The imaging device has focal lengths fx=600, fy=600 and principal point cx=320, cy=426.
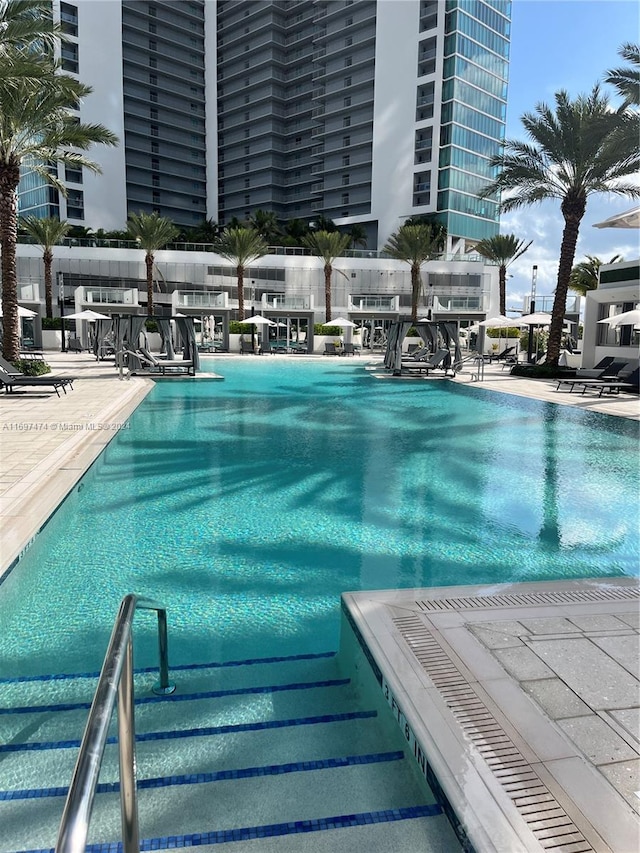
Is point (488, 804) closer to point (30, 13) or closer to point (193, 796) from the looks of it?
point (193, 796)

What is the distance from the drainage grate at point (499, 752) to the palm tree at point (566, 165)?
21165 millimetres

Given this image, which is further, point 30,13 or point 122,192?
point 122,192

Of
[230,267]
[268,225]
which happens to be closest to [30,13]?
[230,267]

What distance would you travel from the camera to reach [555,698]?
284cm

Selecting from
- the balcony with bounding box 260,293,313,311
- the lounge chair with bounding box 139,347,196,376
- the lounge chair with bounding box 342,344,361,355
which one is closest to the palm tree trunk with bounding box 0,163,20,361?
the lounge chair with bounding box 139,347,196,376

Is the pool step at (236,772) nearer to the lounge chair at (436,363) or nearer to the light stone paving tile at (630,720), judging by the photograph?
the light stone paving tile at (630,720)

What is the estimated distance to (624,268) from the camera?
21484 millimetres

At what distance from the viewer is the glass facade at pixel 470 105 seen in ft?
202

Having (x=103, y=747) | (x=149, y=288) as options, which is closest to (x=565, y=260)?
(x=103, y=747)

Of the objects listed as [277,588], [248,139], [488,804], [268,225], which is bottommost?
[277,588]

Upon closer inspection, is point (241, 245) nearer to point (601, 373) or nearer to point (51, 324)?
point (51, 324)

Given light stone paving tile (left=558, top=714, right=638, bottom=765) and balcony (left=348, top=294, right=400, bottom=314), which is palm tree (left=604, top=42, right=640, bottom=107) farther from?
balcony (left=348, top=294, right=400, bottom=314)

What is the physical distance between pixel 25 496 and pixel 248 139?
266 feet

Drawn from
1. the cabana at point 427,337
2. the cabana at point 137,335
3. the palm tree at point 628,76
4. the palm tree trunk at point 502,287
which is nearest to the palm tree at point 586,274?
the palm tree trunk at point 502,287
